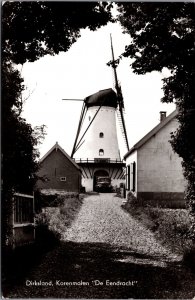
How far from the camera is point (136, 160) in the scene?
2052 centimetres

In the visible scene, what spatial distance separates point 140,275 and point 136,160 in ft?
45.1

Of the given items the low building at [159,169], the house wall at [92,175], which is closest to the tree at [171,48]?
the low building at [159,169]

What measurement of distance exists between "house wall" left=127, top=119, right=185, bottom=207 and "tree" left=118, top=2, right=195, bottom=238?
33.8ft

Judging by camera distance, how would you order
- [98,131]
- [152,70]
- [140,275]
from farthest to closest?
[98,131] → [152,70] → [140,275]

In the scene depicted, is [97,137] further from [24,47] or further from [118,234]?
[24,47]

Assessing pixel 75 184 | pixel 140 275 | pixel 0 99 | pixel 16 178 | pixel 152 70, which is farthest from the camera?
pixel 75 184

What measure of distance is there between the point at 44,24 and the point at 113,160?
28.9 metres

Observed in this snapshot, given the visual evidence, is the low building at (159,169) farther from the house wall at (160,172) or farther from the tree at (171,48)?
the tree at (171,48)

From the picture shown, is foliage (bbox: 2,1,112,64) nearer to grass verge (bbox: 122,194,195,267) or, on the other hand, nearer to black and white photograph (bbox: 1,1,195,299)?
black and white photograph (bbox: 1,1,195,299)

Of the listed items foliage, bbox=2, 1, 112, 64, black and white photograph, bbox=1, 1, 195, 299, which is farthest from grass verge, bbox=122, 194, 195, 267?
foliage, bbox=2, 1, 112, 64

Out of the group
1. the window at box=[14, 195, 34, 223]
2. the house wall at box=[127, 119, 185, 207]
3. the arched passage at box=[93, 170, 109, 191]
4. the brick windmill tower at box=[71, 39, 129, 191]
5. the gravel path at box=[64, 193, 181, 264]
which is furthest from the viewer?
the arched passage at box=[93, 170, 109, 191]

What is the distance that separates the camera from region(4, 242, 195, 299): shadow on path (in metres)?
6.10

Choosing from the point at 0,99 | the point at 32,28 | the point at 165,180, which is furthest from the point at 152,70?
the point at 165,180

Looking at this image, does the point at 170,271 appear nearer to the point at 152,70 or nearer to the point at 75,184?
the point at 152,70
